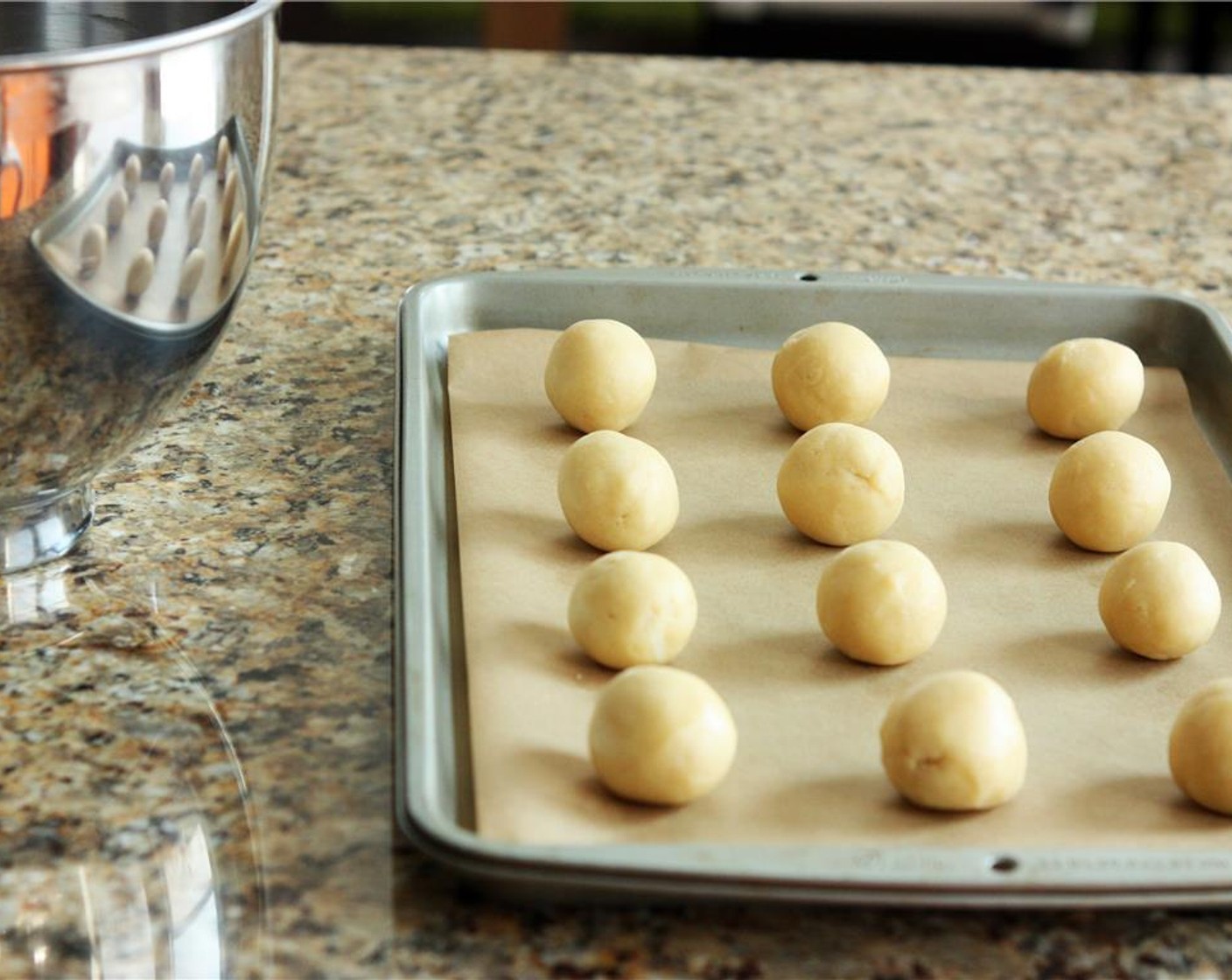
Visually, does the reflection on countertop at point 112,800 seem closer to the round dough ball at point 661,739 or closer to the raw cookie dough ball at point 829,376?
the round dough ball at point 661,739

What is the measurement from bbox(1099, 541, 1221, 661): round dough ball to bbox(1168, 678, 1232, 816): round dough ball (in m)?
0.10

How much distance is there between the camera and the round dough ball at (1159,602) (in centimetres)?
87

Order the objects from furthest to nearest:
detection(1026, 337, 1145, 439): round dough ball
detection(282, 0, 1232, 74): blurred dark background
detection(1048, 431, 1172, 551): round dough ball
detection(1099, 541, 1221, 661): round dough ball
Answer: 1. detection(282, 0, 1232, 74): blurred dark background
2. detection(1026, 337, 1145, 439): round dough ball
3. detection(1048, 431, 1172, 551): round dough ball
4. detection(1099, 541, 1221, 661): round dough ball

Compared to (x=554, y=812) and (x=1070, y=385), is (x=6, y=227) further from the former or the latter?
(x=1070, y=385)

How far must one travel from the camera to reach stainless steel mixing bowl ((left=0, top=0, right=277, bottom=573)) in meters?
0.69

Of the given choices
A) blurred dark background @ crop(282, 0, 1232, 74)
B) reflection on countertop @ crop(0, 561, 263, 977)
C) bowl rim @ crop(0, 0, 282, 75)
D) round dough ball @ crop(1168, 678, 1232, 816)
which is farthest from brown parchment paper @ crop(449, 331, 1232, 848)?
blurred dark background @ crop(282, 0, 1232, 74)

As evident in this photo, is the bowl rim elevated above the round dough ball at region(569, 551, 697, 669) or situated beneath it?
elevated above

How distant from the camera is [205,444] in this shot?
1045mm

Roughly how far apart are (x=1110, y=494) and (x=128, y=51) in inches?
25.0

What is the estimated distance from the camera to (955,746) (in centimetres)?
73

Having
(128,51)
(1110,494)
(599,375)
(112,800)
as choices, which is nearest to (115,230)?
(128,51)

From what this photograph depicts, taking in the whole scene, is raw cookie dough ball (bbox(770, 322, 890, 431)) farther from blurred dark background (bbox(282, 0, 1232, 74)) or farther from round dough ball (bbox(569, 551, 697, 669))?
blurred dark background (bbox(282, 0, 1232, 74))

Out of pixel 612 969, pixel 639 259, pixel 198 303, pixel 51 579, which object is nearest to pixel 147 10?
pixel 198 303

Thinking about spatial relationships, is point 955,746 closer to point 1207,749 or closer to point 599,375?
point 1207,749
